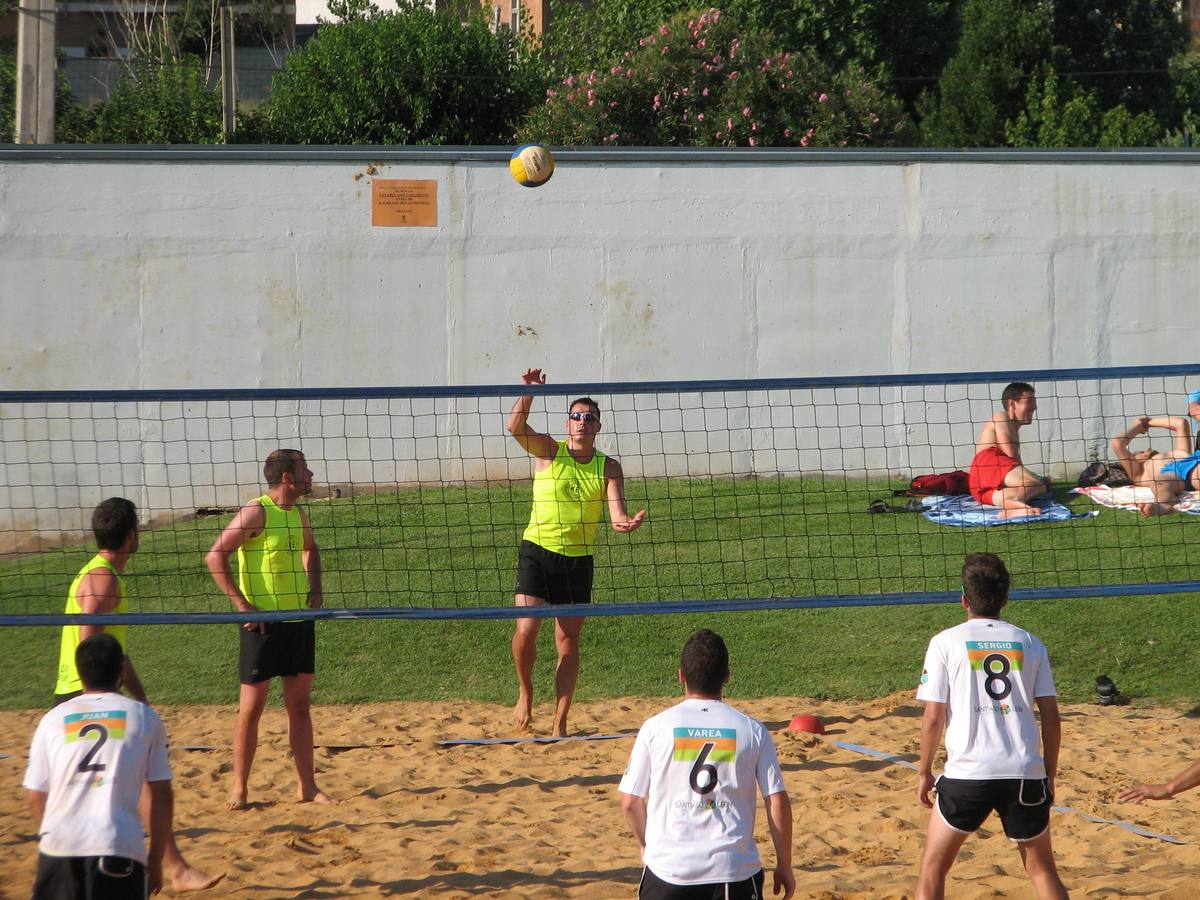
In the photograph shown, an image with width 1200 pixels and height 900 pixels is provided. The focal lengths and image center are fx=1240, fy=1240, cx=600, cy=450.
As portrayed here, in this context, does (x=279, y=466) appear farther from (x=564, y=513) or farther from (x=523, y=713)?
(x=523, y=713)

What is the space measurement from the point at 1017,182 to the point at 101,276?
924 cm

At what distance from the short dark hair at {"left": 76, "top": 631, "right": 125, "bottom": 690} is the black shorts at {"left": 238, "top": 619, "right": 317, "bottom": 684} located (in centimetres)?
183

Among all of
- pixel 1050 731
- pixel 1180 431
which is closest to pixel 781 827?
pixel 1050 731

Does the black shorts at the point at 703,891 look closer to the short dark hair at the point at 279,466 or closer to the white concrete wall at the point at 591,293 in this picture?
the short dark hair at the point at 279,466

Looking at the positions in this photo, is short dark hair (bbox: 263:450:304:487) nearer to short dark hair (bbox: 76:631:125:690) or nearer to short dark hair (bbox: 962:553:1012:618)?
short dark hair (bbox: 76:631:125:690)

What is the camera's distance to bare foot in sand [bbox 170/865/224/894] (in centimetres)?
516

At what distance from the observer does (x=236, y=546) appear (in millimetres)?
6082

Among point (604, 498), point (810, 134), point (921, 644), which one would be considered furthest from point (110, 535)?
point (810, 134)

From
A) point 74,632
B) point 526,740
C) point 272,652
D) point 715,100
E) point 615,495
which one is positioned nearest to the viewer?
point 74,632

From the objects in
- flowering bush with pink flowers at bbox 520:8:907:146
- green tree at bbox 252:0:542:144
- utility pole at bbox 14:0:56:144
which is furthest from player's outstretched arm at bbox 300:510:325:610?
green tree at bbox 252:0:542:144

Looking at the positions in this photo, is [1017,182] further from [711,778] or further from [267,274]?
[711,778]

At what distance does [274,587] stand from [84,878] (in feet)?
7.60

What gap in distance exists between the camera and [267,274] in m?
12.4

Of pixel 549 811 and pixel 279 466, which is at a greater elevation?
pixel 279 466
